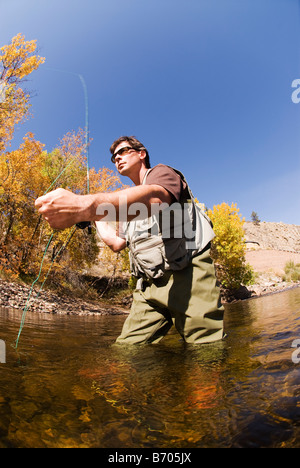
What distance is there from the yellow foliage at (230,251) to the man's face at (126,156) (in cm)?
1881

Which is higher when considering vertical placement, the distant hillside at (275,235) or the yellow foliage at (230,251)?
the distant hillside at (275,235)

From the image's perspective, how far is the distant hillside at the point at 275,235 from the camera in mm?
73188

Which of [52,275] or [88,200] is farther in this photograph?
[52,275]

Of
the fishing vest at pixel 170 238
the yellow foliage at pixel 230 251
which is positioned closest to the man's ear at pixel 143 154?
the fishing vest at pixel 170 238

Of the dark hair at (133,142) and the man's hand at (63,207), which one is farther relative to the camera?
the dark hair at (133,142)

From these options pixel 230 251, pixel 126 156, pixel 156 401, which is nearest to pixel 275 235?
pixel 230 251

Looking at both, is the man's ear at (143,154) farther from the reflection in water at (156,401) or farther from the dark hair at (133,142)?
the reflection in water at (156,401)

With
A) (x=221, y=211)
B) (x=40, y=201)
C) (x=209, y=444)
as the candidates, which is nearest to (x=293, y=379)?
(x=209, y=444)

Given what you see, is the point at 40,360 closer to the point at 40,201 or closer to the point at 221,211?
the point at 40,201

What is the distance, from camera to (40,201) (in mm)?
1183

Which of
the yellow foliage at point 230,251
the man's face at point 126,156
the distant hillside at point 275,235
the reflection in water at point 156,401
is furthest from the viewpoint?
the distant hillside at point 275,235

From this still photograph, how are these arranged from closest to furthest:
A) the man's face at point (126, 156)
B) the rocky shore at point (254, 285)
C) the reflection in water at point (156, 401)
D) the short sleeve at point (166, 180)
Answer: the reflection in water at point (156, 401), the short sleeve at point (166, 180), the man's face at point (126, 156), the rocky shore at point (254, 285)

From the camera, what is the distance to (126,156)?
7.80ft

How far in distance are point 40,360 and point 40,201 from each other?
1289 mm
